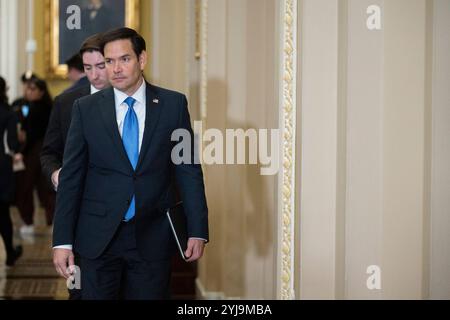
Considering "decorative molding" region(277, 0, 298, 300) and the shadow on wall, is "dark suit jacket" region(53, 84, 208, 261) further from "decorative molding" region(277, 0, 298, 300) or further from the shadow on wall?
the shadow on wall

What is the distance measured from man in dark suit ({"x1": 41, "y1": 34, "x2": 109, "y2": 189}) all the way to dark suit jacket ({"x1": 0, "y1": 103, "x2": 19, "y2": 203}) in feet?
11.7

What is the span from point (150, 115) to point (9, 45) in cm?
1216

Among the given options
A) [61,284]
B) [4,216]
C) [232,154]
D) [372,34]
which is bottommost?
[61,284]

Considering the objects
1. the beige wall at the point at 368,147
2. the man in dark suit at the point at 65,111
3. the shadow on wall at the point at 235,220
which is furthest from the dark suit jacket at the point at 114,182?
the shadow on wall at the point at 235,220

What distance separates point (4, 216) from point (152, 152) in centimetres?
509

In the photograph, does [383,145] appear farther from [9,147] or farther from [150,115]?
[9,147]

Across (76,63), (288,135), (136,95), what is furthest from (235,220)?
(136,95)

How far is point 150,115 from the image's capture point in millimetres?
4152

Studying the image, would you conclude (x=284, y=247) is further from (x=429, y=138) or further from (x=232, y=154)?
(x=232, y=154)

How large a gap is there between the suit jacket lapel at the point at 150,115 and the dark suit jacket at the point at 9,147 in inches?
187

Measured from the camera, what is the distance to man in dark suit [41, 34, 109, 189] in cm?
489

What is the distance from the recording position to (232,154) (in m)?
6.78

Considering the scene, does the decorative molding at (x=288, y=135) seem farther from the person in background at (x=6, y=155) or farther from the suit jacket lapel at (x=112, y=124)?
the person in background at (x=6, y=155)
